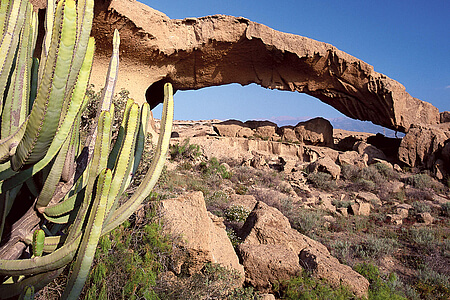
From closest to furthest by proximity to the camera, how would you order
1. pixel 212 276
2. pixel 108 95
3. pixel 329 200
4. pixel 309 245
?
pixel 108 95 → pixel 212 276 → pixel 309 245 → pixel 329 200

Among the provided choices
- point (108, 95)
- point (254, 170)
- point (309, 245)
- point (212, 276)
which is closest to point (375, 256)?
point (309, 245)

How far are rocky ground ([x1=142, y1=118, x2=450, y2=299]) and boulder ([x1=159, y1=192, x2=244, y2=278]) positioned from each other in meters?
0.01

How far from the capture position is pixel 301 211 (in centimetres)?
739

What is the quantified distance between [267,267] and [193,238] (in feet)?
3.13

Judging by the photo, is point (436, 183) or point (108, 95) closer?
point (108, 95)

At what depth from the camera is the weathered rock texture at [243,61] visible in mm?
11258

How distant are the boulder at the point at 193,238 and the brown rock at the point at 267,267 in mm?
146

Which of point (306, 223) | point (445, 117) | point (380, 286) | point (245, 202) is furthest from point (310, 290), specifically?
point (445, 117)

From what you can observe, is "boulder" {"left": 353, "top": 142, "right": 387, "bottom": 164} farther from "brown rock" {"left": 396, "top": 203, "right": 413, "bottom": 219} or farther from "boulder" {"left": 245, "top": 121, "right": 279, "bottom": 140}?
"brown rock" {"left": 396, "top": 203, "right": 413, "bottom": 219}

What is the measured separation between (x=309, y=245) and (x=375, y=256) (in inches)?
68.1

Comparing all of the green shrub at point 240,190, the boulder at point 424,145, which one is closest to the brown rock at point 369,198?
the green shrub at point 240,190

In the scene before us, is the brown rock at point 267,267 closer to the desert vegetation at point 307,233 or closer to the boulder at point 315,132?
the desert vegetation at point 307,233

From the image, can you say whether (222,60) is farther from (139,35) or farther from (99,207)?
(99,207)

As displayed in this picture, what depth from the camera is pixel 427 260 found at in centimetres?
506
